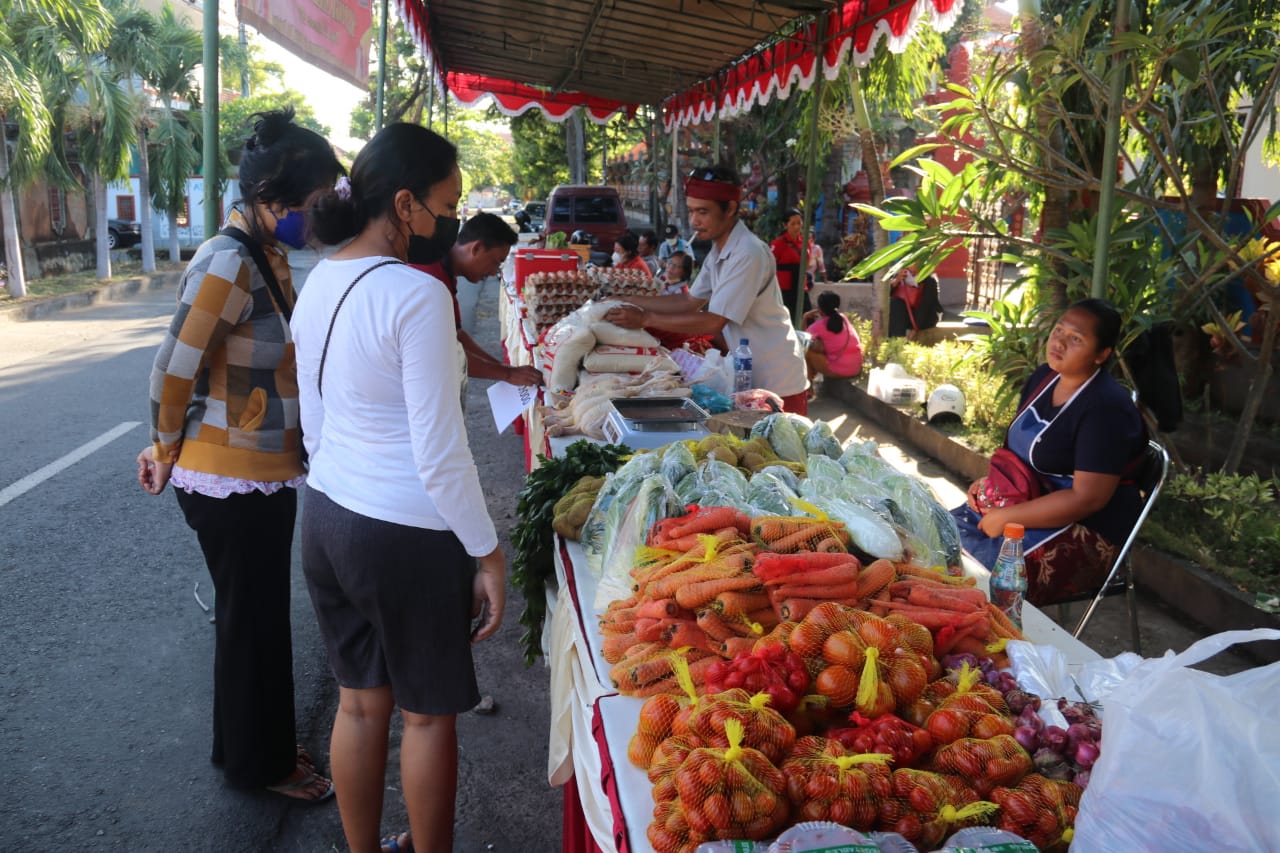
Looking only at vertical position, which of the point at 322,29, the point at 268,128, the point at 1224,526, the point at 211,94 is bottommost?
the point at 1224,526

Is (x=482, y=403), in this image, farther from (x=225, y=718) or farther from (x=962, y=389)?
(x=225, y=718)

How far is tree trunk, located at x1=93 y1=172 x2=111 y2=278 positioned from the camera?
17.8 meters

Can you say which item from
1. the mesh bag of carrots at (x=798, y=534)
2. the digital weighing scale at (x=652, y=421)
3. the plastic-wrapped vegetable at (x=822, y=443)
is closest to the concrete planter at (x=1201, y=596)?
the plastic-wrapped vegetable at (x=822, y=443)

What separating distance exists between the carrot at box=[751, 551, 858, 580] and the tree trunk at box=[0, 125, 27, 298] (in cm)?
1609

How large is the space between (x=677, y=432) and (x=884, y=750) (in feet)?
6.62

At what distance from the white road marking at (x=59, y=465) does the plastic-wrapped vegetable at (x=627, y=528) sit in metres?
4.75

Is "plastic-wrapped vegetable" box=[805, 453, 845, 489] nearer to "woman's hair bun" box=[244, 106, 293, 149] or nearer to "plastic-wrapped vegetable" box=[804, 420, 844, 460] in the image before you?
"plastic-wrapped vegetable" box=[804, 420, 844, 460]

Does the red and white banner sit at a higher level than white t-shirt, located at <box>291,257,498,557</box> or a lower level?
higher

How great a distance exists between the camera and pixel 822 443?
3.14m

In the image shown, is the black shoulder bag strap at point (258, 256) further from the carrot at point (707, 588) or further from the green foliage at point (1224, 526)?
the green foliage at point (1224, 526)

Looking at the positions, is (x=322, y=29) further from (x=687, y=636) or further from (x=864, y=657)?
(x=864, y=657)

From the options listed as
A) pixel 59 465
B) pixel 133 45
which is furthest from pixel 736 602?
pixel 133 45

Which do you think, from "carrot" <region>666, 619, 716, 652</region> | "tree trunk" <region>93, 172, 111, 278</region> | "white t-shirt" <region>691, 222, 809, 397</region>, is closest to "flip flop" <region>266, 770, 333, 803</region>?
"carrot" <region>666, 619, 716, 652</region>

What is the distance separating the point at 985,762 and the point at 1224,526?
400 centimetres
